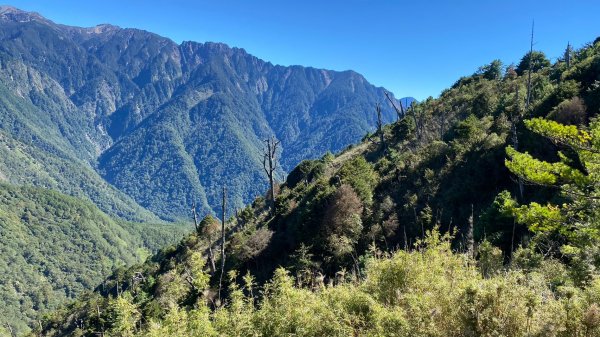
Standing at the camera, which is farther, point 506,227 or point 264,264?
point 264,264

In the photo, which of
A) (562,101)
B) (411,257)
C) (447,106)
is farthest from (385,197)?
(447,106)

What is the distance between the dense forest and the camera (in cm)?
483

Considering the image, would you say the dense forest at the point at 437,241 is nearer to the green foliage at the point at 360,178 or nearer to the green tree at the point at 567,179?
the green tree at the point at 567,179

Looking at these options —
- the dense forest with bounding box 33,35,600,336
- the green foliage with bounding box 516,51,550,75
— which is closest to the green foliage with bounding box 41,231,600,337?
the dense forest with bounding box 33,35,600,336

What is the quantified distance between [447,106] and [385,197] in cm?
2538

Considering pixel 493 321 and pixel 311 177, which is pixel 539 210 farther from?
pixel 311 177

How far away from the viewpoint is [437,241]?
8328 mm

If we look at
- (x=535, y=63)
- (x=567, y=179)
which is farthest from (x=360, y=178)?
(x=535, y=63)

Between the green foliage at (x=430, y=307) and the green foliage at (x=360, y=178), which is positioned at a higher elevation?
the green foliage at (x=360, y=178)

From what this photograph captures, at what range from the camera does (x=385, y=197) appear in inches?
1045

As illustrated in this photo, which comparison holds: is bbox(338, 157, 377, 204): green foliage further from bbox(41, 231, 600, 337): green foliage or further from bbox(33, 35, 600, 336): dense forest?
bbox(41, 231, 600, 337): green foliage

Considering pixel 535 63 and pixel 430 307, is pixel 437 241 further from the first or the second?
pixel 535 63

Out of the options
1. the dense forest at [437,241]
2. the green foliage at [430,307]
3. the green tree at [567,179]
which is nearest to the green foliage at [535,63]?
the dense forest at [437,241]

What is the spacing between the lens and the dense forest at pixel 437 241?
4.83m
